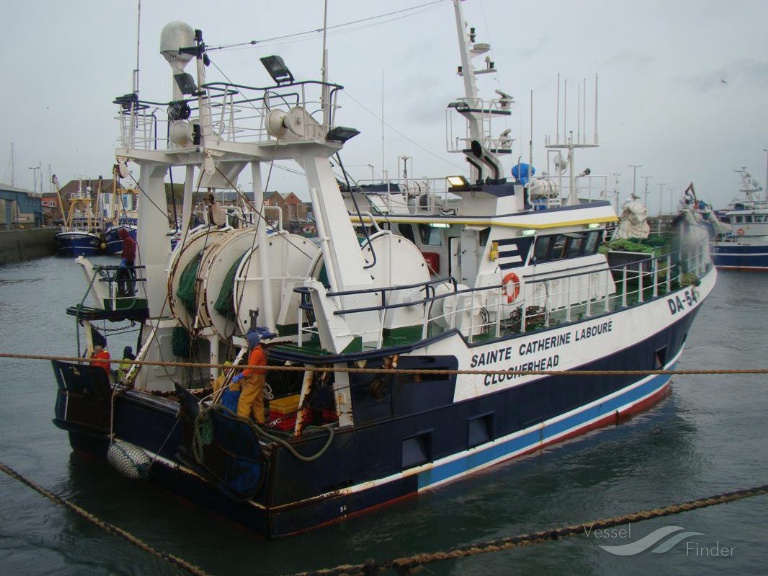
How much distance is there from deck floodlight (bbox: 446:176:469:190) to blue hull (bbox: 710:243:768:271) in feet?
118

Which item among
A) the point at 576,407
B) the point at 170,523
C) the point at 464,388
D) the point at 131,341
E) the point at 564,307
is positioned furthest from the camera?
the point at 131,341

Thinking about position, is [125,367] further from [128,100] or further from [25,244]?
[25,244]

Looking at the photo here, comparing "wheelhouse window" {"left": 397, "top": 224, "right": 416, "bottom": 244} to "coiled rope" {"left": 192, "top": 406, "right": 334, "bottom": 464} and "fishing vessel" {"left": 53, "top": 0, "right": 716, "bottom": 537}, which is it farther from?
"coiled rope" {"left": 192, "top": 406, "right": 334, "bottom": 464}

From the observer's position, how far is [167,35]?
32.2 feet

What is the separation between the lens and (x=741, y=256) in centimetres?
A: 4309

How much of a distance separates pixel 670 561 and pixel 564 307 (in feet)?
16.3

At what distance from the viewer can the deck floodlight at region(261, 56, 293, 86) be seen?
860 cm

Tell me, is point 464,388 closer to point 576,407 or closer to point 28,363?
point 576,407

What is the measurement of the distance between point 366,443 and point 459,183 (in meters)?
5.02

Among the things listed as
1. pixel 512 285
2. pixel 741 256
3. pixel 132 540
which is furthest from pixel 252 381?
pixel 741 256

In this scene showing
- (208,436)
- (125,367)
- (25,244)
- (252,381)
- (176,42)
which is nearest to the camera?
(208,436)

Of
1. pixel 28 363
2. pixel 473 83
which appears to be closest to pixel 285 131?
pixel 473 83

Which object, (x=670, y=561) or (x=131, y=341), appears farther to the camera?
(x=131, y=341)

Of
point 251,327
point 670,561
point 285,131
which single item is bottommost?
point 670,561
